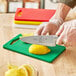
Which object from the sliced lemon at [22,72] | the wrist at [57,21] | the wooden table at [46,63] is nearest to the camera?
the sliced lemon at [22,72]

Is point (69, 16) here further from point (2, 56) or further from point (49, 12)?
point (2, 56)

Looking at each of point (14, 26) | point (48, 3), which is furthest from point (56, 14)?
point (48, 3)

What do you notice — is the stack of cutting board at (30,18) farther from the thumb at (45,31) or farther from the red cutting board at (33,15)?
the thumb at (45,31)

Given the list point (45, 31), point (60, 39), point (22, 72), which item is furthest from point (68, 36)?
point (22, 72)

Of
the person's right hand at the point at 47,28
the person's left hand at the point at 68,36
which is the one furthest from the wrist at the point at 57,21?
the person's left hand at the point at 68,36

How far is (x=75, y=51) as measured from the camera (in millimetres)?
1063

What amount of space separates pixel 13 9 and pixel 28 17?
4.86 ft

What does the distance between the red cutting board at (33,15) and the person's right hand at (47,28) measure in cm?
15

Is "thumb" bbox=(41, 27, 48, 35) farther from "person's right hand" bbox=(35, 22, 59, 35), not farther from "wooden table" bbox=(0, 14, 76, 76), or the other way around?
"wooden table" bbox=(0, 14, 76, 76)

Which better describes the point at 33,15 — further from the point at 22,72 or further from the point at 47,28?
the point at 22,72

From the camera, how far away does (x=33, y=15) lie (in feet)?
4.53

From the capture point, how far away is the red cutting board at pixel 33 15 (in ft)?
4.38

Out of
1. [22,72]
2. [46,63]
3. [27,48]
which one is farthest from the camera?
[27,48]

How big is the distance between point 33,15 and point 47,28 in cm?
25
